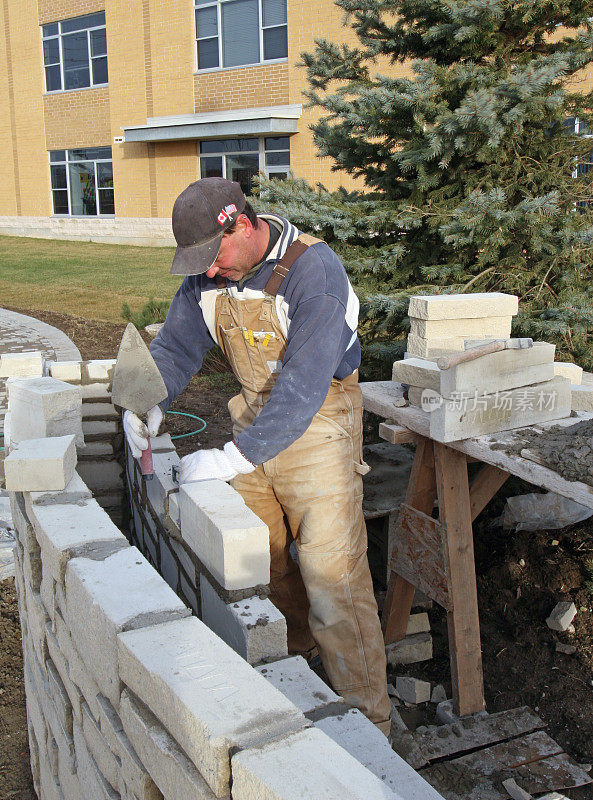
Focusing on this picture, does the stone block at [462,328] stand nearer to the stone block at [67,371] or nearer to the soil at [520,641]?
the soil at [520,641]

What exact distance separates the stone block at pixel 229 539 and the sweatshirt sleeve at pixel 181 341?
1098mm

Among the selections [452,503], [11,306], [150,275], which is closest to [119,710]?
[452,503]

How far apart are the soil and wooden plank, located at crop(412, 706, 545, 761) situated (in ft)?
0.64

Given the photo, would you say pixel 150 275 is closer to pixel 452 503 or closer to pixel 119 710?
pixel 452 503

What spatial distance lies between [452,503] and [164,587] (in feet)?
5.84

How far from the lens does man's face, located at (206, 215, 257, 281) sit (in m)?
2.96

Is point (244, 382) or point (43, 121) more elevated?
point (43, 121)

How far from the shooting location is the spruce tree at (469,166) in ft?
14.5

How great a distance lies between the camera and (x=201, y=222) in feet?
9.32

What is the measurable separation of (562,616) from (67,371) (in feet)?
11.6

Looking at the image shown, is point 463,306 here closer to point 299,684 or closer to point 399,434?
point 399,434

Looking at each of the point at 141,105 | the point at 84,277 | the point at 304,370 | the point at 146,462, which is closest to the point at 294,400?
the point at 304,370

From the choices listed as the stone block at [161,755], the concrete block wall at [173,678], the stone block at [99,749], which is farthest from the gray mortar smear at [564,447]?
the stone block at [99,749]

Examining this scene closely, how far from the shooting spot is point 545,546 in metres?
4.62
